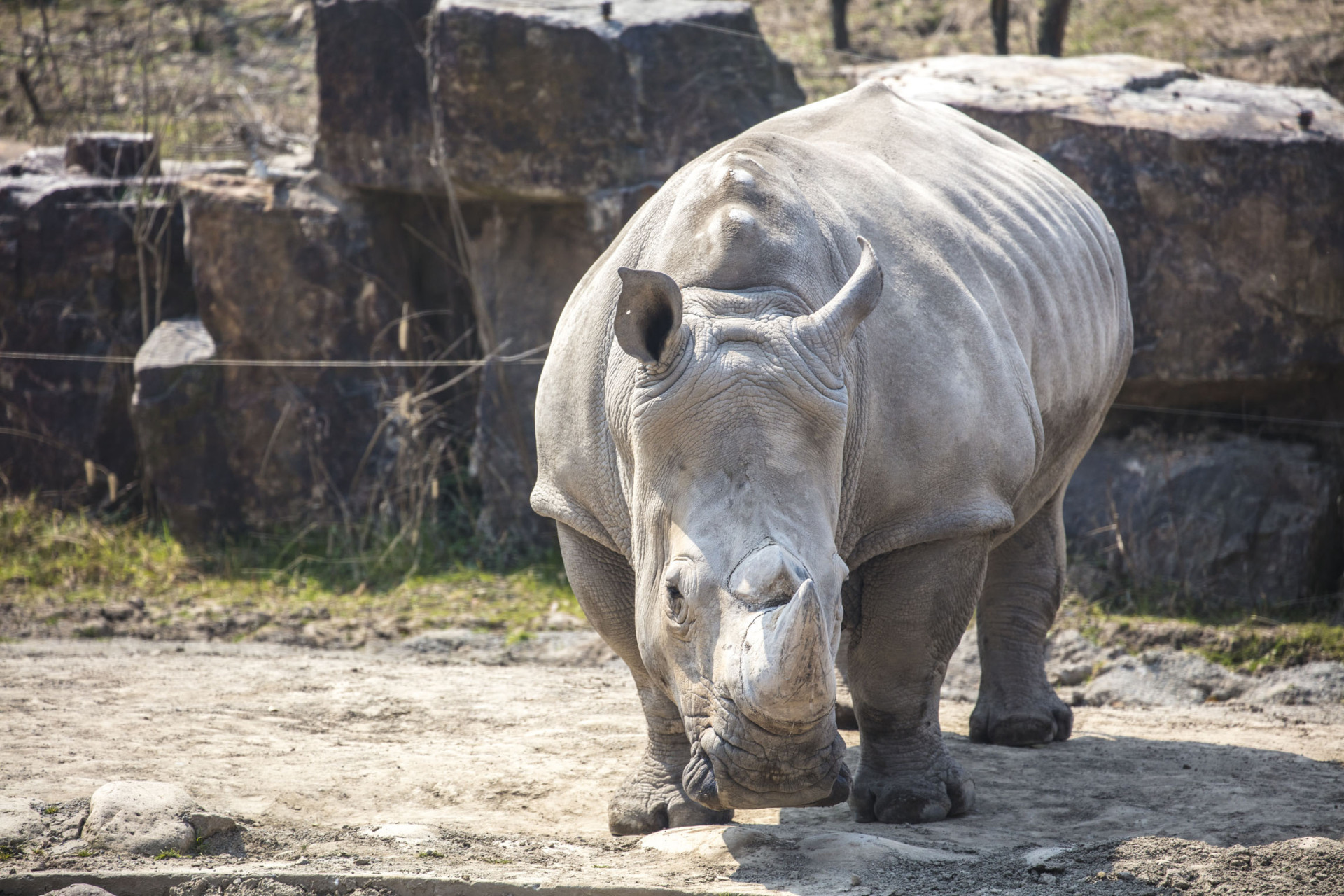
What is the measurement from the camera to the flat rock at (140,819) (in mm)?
3162

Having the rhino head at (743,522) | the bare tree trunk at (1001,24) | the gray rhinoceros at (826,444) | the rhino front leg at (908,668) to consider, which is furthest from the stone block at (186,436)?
the bare tree trunk at (1001,24)

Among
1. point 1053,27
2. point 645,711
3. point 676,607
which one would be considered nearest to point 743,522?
point 676,607

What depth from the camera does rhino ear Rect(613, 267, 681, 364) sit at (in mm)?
2842

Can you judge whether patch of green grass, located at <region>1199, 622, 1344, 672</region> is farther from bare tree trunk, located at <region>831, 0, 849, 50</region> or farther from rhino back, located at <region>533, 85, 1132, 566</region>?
bare tree trunk, located at <region>831, 0, 849, 50</region>

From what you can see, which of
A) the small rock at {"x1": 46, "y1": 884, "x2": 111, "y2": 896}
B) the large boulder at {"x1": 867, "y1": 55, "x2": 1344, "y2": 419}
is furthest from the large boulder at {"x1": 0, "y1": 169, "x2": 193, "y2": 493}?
the small rock at {"x1": 46, "y1": 884, "x2": 111, "y2": 896}

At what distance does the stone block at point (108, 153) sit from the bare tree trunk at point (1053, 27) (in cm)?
557

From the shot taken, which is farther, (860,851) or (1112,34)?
(1112,34)

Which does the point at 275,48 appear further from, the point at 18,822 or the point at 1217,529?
the point at 18,822

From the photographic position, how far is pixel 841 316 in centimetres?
298

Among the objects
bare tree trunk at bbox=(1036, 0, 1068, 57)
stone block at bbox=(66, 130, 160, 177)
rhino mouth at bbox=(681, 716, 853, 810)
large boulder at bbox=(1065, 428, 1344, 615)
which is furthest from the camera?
bare tree trunk at bbox=(1036, 0, 1068, 57)

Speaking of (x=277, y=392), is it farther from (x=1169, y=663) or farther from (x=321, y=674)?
(x=1169, y=663)

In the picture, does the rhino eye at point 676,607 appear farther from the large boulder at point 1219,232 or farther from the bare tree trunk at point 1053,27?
the bare tree trunk at point 1053,27

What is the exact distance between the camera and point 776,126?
4.43 metres

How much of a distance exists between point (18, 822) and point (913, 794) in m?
2.23
